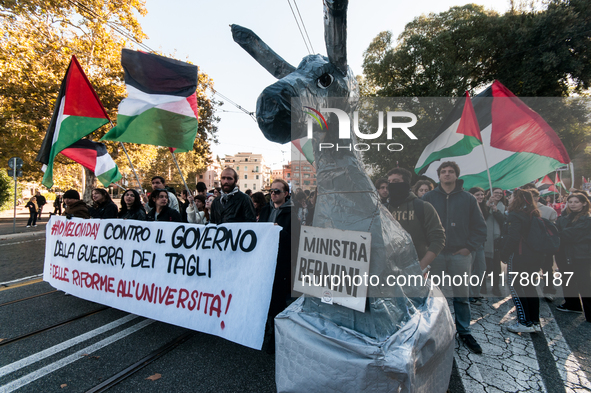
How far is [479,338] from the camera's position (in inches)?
114

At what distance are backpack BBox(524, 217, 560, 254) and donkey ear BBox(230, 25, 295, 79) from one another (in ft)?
10.9

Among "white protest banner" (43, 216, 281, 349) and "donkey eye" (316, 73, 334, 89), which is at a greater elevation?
"donkey eye" (316, 73, 334, 89)

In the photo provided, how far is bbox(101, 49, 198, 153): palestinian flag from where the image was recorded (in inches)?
149

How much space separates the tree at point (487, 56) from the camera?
1223 cm

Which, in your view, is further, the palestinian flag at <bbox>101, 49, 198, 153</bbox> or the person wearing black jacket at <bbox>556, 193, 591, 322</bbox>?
the palestinian flag at <bbox>101, 49, 198, 153</bbox>

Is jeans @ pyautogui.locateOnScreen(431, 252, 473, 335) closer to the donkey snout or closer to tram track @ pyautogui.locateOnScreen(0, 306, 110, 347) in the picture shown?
the donkey snout

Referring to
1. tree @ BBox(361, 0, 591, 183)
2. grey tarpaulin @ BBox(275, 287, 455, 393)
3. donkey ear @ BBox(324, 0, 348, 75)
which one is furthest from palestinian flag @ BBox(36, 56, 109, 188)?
tree @ BBox(361, 0, 591, 183)

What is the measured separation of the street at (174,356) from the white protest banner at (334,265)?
1.02 metres

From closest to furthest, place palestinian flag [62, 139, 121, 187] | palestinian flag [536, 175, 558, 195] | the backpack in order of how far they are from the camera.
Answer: the backpack, palestinian flag [62, 139, 121, 187], palestinian flag [536, 175, 558, 195]

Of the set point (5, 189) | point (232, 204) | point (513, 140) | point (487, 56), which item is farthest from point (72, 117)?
point (5, 189)

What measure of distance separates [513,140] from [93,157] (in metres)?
7.36

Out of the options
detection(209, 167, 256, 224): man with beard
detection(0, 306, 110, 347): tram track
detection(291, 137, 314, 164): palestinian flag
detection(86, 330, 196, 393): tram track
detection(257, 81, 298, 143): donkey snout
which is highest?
detection(257, 81, 298, 143): donkey snout

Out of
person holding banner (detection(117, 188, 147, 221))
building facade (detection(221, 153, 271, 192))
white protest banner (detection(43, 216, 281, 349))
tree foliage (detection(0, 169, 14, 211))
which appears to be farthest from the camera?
building facade (detection(221, 153, 271, 192))

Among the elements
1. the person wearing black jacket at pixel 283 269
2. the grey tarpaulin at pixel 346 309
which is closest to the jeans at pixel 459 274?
the grey tarpaulin at pixel 346 309
